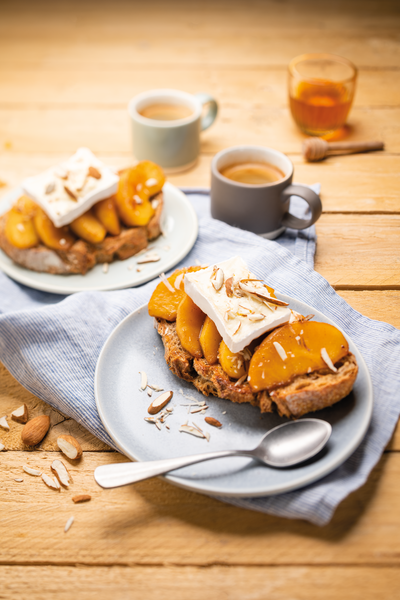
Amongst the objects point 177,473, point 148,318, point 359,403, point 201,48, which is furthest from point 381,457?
point 201,48

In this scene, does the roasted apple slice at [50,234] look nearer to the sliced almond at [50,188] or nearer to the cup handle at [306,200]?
the sliced almond at [50,188]

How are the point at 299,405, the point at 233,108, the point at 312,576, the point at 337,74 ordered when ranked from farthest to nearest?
the point at 233,108 < the point at 337,74 < the point at 299,405 < the point at 312,576

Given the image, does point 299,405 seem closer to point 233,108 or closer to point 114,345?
point 114,345

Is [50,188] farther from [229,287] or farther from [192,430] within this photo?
[192,430]

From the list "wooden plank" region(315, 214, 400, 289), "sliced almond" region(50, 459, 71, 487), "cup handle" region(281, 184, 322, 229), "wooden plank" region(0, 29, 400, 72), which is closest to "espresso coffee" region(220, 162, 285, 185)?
"cup handle" region(281, 184, 322, 229)

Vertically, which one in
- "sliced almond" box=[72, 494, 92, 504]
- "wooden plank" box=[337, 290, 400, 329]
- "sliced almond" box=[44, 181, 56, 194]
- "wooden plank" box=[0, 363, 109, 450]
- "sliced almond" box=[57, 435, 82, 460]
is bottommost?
"wooden plank" box=[0, 363, 109, 450]

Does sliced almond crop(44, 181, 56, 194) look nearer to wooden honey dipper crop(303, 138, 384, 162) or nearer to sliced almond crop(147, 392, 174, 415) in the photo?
sliced almond crop(147, 392, 174, 415)

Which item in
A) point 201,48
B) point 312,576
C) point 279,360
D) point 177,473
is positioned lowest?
point 312,576
